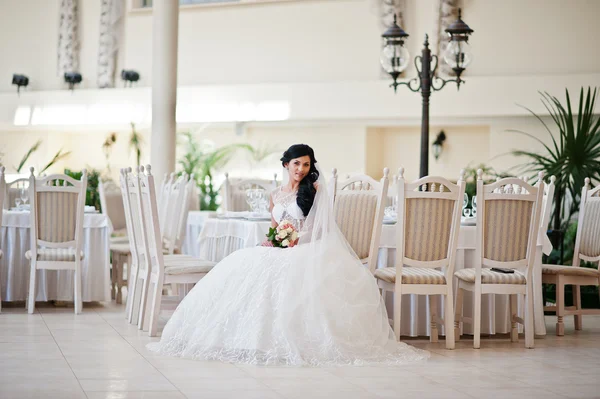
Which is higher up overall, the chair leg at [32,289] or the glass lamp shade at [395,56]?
the glass lamp shade at [395,56]

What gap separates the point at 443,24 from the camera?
14.5m

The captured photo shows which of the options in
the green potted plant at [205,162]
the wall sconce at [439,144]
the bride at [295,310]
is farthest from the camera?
the wall sconce at [439,144]

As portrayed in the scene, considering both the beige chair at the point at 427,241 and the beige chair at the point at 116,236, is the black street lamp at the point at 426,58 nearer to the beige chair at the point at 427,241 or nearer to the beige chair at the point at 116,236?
the beige chair at the point at 427,241

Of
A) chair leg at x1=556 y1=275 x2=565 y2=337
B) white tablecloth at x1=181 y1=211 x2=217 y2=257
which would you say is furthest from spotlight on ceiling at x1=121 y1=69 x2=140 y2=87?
chair leg at x1=556 y1=275 x2=565 y2=337

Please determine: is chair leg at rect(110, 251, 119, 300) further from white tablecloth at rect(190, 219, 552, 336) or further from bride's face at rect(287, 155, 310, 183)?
bride's face at rect(287, 155, 310, 183)

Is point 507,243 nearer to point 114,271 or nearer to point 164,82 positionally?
point 114,271

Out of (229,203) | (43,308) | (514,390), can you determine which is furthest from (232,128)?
(514,390)

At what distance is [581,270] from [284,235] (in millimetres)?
2595

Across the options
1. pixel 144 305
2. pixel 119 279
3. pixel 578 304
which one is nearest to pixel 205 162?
→ pixel 119 279

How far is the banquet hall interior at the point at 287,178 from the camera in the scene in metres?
5.02

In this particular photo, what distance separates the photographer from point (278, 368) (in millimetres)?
4785

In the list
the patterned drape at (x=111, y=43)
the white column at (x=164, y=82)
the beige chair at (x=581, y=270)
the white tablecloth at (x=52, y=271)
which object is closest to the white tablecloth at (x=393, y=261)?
the beige chair at (x=581, y=270)

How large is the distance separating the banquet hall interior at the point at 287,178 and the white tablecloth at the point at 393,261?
0.02 metres

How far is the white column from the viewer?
34.9ft
